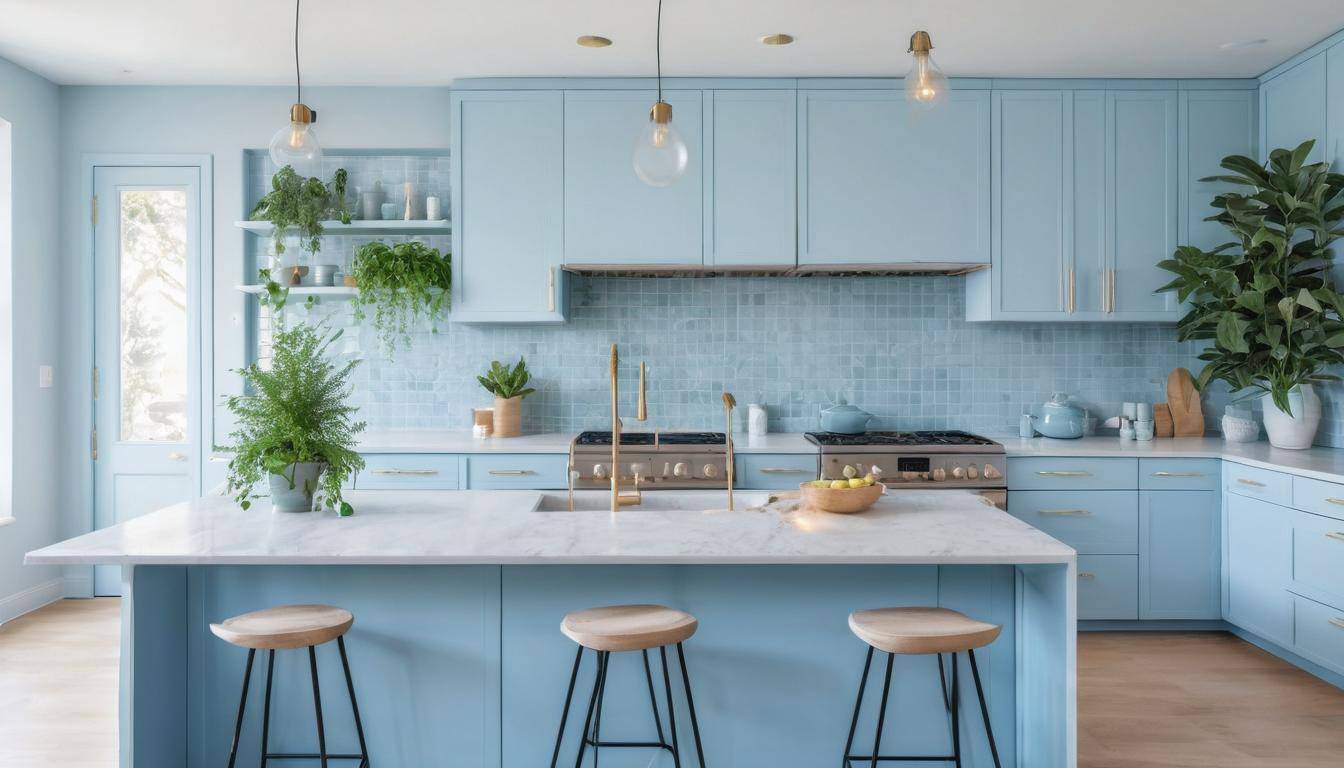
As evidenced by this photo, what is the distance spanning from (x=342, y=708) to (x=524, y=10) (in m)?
2.71

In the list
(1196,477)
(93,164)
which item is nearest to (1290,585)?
(1196,477)

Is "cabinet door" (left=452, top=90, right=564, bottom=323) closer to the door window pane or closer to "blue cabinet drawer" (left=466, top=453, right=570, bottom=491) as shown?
"blue cabinet drawer" (left=466, top=453, right=570, bottom=491)

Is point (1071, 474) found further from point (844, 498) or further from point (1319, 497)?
point (844, 498)

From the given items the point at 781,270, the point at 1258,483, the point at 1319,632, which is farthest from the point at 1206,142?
the point at 1319,632

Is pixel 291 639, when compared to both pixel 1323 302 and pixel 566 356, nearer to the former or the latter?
pixel 566 356

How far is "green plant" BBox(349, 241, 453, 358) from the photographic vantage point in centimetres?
432

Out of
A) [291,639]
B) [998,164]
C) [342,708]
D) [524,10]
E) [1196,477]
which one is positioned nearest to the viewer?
[291,639]

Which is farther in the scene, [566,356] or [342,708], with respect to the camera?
[566,356]

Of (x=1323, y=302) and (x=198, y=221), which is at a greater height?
(x=198, y=221)

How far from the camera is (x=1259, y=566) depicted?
3.79 m

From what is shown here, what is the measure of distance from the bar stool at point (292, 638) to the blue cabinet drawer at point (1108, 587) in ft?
10.8

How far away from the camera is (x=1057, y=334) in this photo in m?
4.73

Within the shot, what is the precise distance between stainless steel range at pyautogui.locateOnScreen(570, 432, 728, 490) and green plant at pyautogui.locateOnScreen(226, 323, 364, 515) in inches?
60.6

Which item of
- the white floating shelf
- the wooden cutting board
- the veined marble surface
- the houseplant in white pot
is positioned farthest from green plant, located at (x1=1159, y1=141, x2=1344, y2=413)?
the white floating shelf
